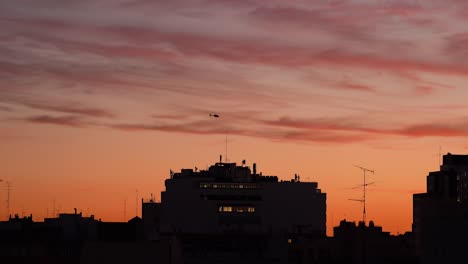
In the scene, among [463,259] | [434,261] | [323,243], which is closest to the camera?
[463,259]

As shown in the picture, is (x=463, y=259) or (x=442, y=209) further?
(x=442, y=209)

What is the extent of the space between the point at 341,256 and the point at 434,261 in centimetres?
1159

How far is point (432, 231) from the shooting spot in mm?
180125

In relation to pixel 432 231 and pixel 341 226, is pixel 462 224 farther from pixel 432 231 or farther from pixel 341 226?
pixel 341 226

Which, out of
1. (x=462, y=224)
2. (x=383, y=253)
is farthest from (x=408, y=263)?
(x=462, y=224)

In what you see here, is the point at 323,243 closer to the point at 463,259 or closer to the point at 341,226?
the point at 341,226

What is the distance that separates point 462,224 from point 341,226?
21.2 m

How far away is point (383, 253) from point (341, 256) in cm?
623

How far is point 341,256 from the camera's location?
18250 cm

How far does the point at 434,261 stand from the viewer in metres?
179

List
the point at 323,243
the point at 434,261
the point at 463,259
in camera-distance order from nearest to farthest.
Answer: the point at 463,259 → the point at 434,261 → the point at 323,243

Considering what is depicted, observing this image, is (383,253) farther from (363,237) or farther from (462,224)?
(462,224)

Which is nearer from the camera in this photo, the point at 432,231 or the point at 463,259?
the point at 463,259

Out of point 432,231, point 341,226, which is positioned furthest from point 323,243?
point 432,231
